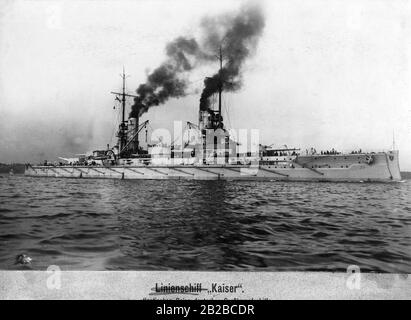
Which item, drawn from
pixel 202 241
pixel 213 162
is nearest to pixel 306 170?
pixel 213 162

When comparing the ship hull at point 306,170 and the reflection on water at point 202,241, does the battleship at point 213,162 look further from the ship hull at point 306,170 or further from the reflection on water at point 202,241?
the reflection on water at point 202,241

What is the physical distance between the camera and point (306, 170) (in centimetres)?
4072

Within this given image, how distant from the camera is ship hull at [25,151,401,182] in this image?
128ft

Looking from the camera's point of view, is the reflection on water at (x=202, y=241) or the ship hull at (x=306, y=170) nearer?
the reflection on water at (x=202, y=241)

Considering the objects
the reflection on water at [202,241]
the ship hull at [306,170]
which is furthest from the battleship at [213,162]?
the reflection on water at [202,241]

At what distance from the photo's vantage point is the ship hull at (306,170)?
3912 centimetres

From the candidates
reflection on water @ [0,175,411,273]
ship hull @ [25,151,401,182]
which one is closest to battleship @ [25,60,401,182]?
ship hull @ [25,151,401,182]

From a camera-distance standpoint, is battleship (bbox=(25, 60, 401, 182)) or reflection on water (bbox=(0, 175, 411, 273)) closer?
reflection on water (bbox=(0, 175, 411, 273))

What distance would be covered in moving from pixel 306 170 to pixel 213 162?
13.9 m

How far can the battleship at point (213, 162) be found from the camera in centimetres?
3953

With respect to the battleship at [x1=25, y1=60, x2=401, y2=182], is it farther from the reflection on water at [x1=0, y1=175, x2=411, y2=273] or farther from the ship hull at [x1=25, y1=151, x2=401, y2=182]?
the reflection on water at [x1=0, y1=175, x2=411, y2=273]

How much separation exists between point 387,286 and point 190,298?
3.23m

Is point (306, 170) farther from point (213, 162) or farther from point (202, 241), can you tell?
point (202, 241)
